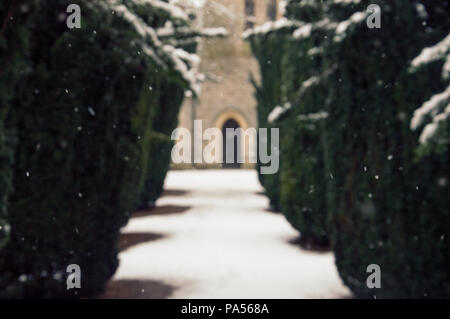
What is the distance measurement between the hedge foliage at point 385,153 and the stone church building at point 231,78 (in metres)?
17.3

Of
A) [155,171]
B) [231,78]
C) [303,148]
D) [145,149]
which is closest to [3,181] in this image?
[145,149]

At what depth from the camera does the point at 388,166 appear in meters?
3.26

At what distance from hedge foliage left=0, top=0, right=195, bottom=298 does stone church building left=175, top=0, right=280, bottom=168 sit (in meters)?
17.3

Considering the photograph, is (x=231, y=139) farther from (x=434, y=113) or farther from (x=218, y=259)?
(x=434, y=113)

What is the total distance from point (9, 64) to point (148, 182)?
23.3 ft

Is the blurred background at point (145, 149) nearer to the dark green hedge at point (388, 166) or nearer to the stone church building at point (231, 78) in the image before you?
the dark green hedge at point (388, 166)

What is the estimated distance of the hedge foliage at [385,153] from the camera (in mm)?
2957

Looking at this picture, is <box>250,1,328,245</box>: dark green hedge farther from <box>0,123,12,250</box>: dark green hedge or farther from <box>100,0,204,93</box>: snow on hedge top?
<box>0,123,12,250</box>: dark green hedge

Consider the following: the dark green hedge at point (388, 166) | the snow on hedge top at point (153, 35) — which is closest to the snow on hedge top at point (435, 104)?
the dark green hedge at point (388, 166)

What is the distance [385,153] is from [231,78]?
743 inches

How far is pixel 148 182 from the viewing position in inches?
372

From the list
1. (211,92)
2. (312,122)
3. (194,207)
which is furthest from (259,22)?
(312,122)
